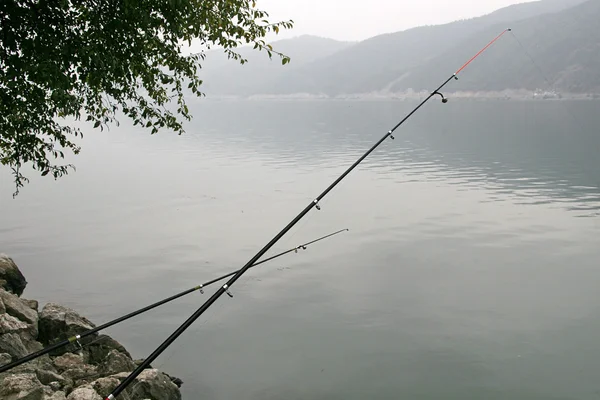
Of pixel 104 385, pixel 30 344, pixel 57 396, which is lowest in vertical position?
pixel 104 385

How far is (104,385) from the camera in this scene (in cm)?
862

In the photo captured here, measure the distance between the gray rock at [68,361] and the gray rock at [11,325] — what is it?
3.01ft

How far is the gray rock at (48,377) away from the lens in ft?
28.4

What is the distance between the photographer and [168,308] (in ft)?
49.6

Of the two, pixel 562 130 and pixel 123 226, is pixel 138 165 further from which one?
pixel 562 130

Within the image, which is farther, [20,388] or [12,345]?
[12,345]

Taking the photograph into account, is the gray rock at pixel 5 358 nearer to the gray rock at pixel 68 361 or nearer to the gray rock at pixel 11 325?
the gray rock at pixel 11 325

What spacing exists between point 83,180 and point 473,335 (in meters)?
34.1

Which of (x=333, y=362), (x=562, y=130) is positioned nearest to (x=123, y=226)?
(x=333, y=362)

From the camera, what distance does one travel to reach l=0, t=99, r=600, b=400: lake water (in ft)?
36.8

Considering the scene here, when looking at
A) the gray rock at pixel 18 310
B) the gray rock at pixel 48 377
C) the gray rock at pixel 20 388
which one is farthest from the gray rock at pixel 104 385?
the gray rock at pixel 18 310

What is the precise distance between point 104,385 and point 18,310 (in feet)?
12.5

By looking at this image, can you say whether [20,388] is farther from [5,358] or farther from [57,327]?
[57,327]

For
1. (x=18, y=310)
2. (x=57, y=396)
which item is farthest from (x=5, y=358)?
(x=18, y=310)
